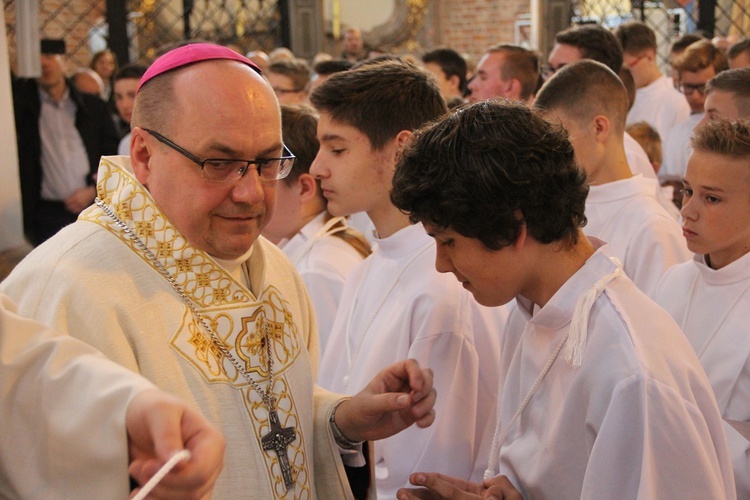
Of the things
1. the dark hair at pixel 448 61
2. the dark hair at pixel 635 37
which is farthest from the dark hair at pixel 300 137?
the dark hair at pixel 448 61

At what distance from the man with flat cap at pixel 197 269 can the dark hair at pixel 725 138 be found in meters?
1.44

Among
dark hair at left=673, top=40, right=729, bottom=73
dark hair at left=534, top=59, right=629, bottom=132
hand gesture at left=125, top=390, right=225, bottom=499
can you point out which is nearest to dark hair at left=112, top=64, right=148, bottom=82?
dark hair at left=673, top=40, right=729, bottom=73

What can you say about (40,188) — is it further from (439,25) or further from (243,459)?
(439,25)

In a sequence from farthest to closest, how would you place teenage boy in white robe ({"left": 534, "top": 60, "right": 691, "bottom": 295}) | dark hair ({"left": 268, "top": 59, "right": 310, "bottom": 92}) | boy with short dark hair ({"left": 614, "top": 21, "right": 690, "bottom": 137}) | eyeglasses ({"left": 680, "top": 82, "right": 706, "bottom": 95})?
boy with short dark hair ({"left": 614, "top": 21, "right": 690, "bottom": 137}) → dark hair ({"left": 268, "top": 59, "right": 310, "bottom": 92}) → eyeglasses ({"left": 680, "top": 82, "right": 706, "bottom": 95}) → teenage boy in white robe ({"left": 534, "top": 60, "right": 691, "bottom": 295})

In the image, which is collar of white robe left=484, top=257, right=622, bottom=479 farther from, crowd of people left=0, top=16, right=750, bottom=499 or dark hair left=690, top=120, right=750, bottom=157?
dark hair left=690, top=120, right=750, bottom=157

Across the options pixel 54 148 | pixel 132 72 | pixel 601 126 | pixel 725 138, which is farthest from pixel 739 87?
pixel 54 148

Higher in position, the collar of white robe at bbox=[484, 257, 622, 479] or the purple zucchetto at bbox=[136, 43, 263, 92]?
the purple zucchetto at bbox=[136, 43, 263, 92]

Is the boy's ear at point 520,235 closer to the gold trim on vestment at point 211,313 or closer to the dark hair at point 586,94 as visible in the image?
the gold trim on vestment at point 211,313

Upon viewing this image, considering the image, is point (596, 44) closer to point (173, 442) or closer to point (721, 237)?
point (721, 237)

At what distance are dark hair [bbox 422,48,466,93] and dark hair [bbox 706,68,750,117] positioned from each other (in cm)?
426

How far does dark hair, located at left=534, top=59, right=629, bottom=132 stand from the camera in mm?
3727

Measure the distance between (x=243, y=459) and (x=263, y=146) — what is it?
0.66 metres

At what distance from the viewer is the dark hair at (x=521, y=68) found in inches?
217

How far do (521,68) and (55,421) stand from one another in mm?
4673
